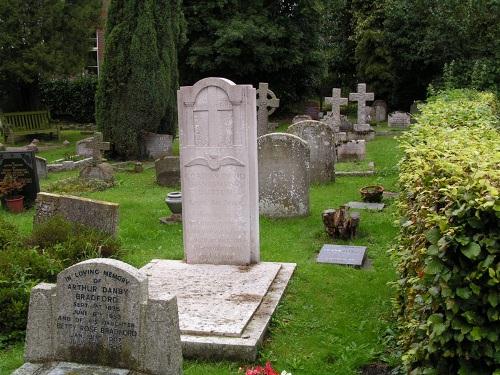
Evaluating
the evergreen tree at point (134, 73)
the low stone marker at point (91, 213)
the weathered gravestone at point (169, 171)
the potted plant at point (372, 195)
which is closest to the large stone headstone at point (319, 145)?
the potted plant at point (372, 195)

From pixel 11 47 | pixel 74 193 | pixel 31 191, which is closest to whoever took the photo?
pixel 31 191

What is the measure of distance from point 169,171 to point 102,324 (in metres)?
10.3

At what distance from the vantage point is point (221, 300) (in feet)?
22.2

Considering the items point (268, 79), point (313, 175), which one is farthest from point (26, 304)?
point (268, 79)

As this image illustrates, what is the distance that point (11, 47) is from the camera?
2284 cm

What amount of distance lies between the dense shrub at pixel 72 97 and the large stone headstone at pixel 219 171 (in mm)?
25871

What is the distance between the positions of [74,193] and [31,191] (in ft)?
4.80

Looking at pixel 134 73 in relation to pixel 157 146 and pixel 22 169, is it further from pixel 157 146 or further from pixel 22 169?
pixel 22 169

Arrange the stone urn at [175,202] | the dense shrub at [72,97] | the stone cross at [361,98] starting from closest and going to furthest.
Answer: the stone urn at [175,202]
the stone cross at [361,98]
the dense shrub at [72,97]

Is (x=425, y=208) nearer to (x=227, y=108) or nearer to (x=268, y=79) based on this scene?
(x=227, y=108)

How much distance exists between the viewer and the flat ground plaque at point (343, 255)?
27.9ft

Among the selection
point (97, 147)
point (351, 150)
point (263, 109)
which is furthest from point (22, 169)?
point (263, 109)

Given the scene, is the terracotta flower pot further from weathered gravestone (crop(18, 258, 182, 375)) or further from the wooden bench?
the wooden bench

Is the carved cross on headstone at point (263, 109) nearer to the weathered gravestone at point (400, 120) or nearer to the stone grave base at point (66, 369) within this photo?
the weathered gravestone at point (400, 120)
